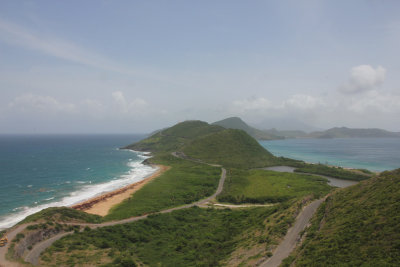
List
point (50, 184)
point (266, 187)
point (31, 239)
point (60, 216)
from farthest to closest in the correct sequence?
point (50, 184), point (266, 187), point (60, 216), point (31, 239)

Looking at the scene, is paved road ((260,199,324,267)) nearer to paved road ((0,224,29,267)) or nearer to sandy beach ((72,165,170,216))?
paved road ((0,224,29,267))

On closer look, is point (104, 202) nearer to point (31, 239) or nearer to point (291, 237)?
point (31, 239)

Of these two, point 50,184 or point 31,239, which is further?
point 50,184

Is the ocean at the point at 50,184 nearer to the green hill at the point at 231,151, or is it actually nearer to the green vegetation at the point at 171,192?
the green vegetation at the point at 171,192

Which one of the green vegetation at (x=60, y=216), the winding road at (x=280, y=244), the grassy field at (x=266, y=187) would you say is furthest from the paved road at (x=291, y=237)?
the green vegetation at (x=60, y=216)

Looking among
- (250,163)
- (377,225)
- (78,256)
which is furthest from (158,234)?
(250,163)

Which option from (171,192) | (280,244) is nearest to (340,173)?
(171,192)
